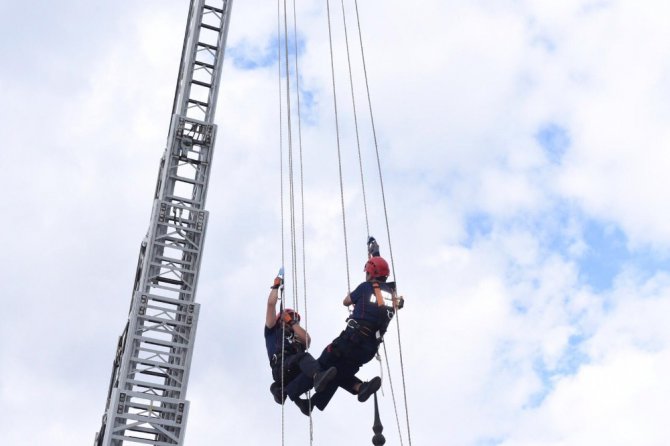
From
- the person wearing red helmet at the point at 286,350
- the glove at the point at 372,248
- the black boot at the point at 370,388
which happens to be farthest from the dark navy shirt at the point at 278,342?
the glove at the point at 372,248

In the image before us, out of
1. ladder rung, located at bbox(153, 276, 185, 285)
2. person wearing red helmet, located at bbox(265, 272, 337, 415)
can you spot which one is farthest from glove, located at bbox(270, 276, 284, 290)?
ladder rung, located at bbox(153, 276, 185, 285)

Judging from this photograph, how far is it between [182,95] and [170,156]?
4.64 feet

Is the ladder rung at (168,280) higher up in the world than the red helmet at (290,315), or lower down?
higher up

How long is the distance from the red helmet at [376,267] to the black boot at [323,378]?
143 cm

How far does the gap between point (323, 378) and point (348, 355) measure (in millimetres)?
471

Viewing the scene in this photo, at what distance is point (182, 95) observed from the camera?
19.1m

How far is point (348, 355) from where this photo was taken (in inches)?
521

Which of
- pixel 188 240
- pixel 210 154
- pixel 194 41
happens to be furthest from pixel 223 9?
pixel 188 240

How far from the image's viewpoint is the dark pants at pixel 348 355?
13148 millimetres

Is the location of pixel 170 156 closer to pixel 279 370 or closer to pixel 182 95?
pixel 182 95

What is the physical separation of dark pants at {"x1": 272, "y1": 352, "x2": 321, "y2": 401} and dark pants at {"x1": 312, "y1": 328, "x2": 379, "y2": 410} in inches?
6.8

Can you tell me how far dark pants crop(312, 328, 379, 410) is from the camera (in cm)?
1315

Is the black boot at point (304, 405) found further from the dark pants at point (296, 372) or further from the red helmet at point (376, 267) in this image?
the red helmet at point (376, 267)

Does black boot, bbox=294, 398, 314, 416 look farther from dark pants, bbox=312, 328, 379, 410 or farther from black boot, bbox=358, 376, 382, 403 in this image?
black boot, bbox=358, 376, 382, 403
